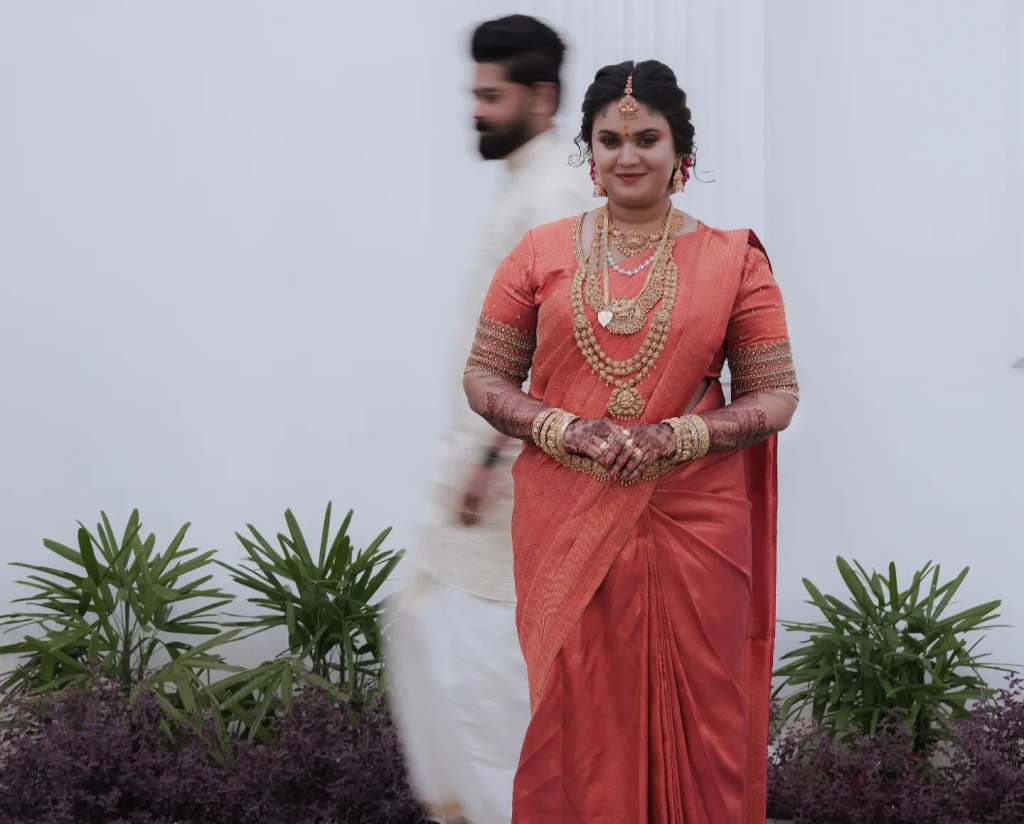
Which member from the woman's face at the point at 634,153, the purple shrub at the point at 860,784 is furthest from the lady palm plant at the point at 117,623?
the woman's face at the point at 634,153

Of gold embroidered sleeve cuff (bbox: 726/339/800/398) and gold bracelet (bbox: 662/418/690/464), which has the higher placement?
gold embroidered sleeve cuff (bbox: 726/339/800/398)

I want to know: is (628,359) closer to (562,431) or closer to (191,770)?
(562,431)

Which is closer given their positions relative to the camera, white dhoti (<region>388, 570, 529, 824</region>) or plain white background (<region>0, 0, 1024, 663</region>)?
white dhoti (<region>388, 570, 529, 824</region>)

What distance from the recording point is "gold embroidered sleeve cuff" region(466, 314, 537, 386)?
8.20 feet

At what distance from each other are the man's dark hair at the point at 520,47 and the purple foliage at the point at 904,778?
2080 mm

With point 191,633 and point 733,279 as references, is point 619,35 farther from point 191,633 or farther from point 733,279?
point 191,633

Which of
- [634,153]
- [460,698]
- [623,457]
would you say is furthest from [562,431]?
[460,698]

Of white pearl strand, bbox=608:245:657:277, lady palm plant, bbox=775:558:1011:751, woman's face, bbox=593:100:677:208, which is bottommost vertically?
lady palm plant, bbox=775:558:1011:751

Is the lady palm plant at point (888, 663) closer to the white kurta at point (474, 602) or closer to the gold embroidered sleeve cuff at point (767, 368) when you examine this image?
the white kurta at point (474, 602)

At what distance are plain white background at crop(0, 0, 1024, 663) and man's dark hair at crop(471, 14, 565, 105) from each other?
1.31m

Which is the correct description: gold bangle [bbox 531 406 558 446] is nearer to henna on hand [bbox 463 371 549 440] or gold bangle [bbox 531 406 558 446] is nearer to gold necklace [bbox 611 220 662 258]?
henna on hand [bbox 463 371 549 440]

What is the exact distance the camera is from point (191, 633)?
423 cm

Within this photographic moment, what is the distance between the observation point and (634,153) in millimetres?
2385

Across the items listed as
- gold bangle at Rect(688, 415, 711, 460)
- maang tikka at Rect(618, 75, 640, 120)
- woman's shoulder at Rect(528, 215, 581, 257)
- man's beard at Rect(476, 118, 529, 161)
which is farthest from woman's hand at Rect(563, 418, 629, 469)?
man's beard at Rect(476, 118, 529, 161)
